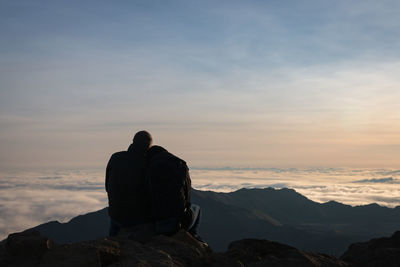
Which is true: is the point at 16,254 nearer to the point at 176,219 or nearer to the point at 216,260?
the point at 216,260

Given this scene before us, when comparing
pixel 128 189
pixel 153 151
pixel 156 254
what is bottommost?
pixel 156 254

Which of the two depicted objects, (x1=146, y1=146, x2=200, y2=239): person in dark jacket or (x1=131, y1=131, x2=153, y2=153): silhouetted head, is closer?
(x1=146, y1=146, x2=200, y2=239): person in dark jacket

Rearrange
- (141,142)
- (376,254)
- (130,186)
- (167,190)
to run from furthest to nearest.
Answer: (141,142) → (130,186) → (167,190) → (376,254)

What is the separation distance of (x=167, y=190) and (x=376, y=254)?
373cm

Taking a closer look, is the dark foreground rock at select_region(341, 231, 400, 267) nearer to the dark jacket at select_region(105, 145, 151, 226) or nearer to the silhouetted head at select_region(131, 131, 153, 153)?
the dark jacket at select_region(105, 145, 151, 226)

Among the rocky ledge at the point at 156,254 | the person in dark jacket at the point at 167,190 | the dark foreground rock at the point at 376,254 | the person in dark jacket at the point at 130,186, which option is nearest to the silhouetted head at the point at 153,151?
the person in dark jacket at the point at 130,186

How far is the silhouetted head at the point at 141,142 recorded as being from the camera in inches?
357

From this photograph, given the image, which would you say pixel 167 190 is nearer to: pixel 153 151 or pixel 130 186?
pixel 130 186

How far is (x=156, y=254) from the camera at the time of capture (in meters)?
6.11

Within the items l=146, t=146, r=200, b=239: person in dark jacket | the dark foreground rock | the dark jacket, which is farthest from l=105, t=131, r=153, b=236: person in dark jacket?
the dark foreground rock

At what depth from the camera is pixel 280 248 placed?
7.53 metres

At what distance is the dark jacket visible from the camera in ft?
28.6

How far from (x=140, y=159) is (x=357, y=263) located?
14.3 ft

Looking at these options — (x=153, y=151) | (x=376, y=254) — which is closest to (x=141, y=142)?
(x=153, y=151)
